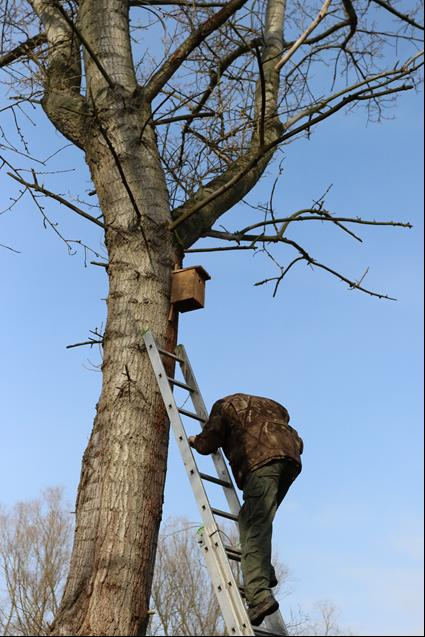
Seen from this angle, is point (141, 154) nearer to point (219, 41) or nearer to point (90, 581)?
point (219, 41)

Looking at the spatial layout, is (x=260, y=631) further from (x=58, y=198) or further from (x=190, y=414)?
(x=58, y=198)

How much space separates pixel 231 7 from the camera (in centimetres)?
545

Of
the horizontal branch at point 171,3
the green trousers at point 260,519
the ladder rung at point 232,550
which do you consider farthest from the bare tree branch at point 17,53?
the ladder rung at point 232,550

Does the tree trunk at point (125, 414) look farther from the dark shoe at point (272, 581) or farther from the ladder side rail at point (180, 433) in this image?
the dark shoe at point (272, 581)

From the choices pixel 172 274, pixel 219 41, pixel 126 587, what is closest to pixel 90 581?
pixel 126 587

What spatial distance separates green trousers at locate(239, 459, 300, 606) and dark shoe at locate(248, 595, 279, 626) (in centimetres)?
3

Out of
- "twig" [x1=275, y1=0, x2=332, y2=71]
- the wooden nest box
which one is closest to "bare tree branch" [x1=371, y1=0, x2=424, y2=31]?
"twig" [x1=275, y1=0, x2=332, y2=71]

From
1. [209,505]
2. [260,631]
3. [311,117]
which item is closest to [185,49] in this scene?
[311,117]

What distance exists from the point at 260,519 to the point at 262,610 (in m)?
0.48

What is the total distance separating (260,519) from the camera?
402 cm

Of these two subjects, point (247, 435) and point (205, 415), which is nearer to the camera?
point (247, 435)

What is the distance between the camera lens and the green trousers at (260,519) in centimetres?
381

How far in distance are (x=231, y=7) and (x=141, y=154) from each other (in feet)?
4.35

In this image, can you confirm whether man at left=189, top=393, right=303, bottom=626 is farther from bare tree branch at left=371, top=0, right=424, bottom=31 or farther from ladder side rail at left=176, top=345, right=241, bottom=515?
bare tree branch at left=371, top=0, right=424, bottom=31
